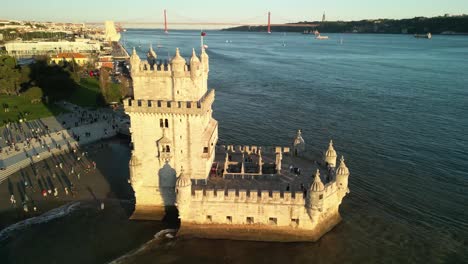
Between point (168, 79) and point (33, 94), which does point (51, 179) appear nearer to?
point (168, 79)

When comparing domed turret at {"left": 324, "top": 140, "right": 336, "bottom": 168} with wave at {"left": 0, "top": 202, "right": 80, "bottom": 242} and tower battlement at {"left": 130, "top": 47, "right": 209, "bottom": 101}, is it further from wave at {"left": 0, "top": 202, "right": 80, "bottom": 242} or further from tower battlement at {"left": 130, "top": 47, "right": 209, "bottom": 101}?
wave at {"left": 0, "top": 202, "right": 80, "bottom": 242}

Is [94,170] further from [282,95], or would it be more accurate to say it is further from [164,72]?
[282,95]

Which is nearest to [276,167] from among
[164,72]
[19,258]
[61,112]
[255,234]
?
[255,234]

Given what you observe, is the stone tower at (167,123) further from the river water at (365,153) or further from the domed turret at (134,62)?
the river water at (365,153)

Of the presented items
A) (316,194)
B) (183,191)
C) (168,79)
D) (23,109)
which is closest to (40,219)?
(183,191)

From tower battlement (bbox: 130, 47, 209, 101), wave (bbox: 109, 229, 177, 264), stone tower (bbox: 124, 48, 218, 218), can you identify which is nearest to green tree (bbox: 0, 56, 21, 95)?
stone tower (bbox: 124, 48, 218, 218)
